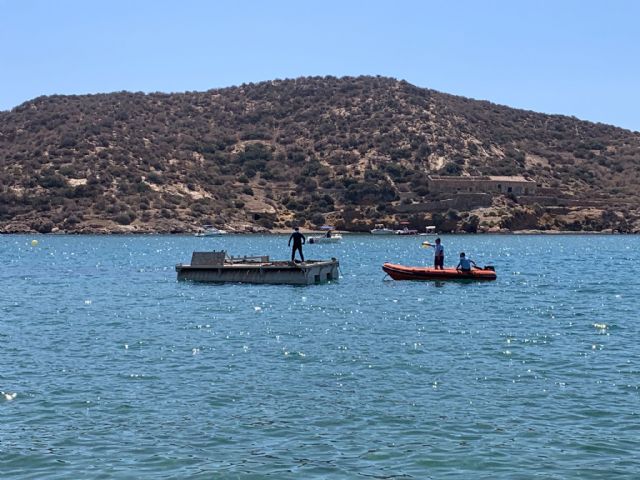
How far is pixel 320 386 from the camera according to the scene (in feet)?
55.7

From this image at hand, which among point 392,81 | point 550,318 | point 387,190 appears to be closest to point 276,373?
point 550,318

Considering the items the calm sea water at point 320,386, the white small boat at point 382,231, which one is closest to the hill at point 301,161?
the white small boat at point 382,231

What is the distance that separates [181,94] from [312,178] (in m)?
51.3

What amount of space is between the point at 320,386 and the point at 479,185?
342 ft

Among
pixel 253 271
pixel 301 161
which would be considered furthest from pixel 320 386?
pixel 301 161

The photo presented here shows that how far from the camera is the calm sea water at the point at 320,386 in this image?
12367mm

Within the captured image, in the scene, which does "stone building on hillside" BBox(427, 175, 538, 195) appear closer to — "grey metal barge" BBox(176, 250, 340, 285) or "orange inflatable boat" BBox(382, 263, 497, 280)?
"grey metal barge" BBox(176, 250, 340, 285)

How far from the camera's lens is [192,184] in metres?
120

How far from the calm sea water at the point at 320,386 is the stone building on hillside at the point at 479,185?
272ft

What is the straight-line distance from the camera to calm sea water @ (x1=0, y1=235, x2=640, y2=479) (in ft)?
40.6

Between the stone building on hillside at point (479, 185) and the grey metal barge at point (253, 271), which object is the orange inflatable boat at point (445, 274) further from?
the stone building on hillside at point (479, 185)

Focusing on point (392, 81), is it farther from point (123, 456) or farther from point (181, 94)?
point (123, 456)

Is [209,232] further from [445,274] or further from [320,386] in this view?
[320,386]

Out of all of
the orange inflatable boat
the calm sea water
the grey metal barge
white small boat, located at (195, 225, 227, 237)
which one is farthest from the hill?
the calm sea water
